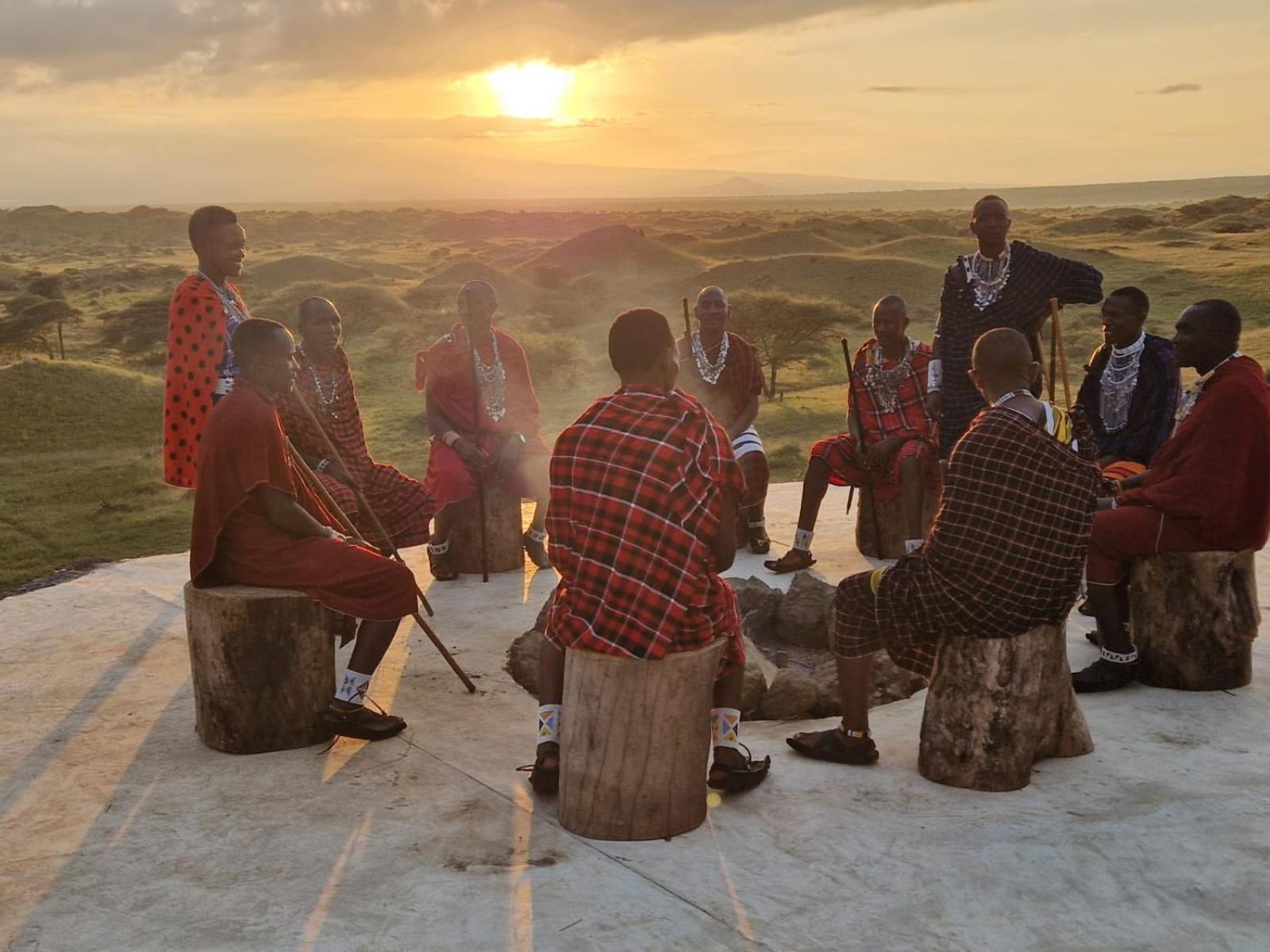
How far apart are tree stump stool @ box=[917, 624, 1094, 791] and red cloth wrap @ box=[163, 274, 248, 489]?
11.2 feet

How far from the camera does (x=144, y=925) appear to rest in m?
3.45

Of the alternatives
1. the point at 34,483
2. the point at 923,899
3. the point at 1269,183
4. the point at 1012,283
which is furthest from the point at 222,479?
the point at 1269,183

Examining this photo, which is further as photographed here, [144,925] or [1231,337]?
[1231,337]

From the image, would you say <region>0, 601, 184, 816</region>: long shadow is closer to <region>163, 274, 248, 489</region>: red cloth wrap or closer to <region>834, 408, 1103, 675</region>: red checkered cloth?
<region>163, 274, 248, 489</region>: red cloth wrap

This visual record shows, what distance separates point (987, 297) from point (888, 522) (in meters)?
1.55

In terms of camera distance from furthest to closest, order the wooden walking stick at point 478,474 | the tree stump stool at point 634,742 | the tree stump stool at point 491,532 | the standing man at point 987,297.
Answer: the tree stump stool at point 491,532
the wooden walking stick at point 478,474
the standing man at point 987,297
the tree stump stool at point 634,742

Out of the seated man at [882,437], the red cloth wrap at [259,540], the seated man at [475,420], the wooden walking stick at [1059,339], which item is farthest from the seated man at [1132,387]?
the red cloth wrap at [259,540]

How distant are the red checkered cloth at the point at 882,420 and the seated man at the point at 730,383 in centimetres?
45

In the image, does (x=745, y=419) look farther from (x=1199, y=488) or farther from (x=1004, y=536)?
(x=1004, y=536)

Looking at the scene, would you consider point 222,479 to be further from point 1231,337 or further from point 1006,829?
point 1231,337

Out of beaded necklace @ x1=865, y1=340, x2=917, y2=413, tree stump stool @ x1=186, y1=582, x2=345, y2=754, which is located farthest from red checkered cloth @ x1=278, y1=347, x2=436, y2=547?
beaded necklace @ x1=865, y1=340, x2=917, y2=413

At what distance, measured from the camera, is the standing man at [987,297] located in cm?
705

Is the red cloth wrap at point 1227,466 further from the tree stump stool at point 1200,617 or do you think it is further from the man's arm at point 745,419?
the man's arm at point 745,419

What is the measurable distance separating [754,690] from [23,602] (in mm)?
4134
